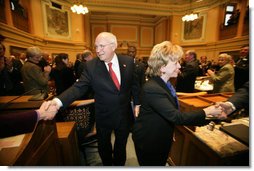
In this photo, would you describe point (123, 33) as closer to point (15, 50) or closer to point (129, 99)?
point (15, 50)

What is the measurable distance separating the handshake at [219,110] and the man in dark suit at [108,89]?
90cm

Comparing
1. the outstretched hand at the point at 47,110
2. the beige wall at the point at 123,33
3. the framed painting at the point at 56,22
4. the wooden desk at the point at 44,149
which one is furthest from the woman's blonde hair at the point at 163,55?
the framed painting at the point at 56,22

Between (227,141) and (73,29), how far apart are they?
32.0ft

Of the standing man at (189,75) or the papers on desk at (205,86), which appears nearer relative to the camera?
the standing man at (189,75)

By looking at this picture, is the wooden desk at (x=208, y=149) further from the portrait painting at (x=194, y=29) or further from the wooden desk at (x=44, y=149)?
the portrait painting at (x=194, y=29)

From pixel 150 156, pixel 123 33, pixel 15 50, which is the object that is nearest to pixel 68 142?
pixel 150 156

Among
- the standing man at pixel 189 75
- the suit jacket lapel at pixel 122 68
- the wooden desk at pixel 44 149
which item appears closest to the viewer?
the wooden desk at pixel 44 149

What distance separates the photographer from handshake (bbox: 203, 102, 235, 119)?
1089 millimetres

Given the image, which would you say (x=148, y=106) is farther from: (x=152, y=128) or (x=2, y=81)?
(x=2, y=81)

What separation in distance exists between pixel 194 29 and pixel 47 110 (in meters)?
11.0

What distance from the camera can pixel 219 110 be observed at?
3.61 feet

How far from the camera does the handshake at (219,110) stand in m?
1.09

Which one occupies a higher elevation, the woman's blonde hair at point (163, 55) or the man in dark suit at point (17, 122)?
the woman's blonde hair at point (163, 55)

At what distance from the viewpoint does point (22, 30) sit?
5.76 m
